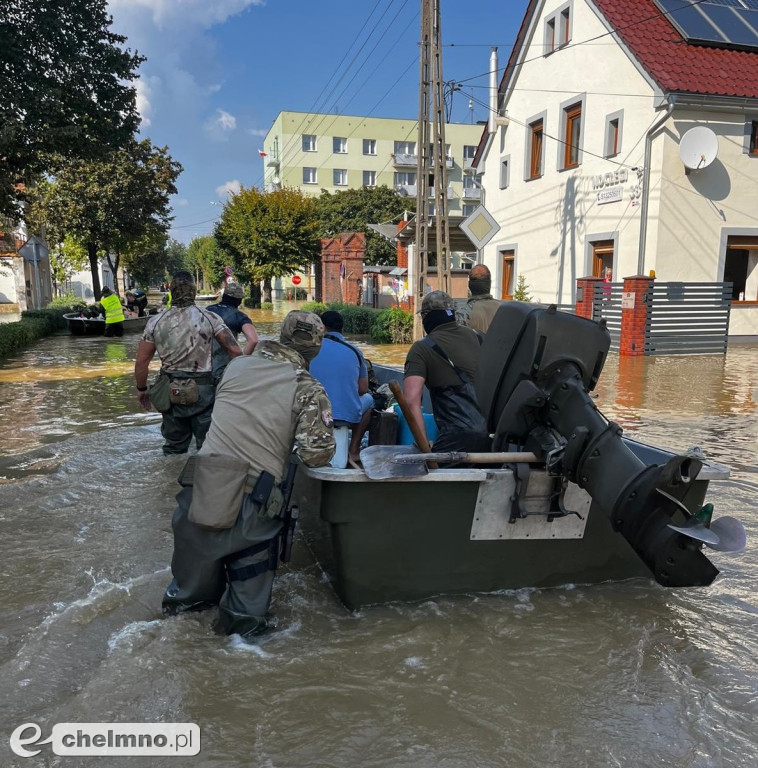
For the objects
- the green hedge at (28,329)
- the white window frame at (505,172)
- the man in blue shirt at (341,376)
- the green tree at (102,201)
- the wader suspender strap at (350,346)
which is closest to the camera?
the man in blue shirt at (341,376)

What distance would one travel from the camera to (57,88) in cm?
1294

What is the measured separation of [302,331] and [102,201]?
28071 millimetres

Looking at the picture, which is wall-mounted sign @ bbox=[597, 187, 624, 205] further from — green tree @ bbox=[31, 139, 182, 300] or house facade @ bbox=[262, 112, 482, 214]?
house facade @ bbox=[262, 112, 482, 214]

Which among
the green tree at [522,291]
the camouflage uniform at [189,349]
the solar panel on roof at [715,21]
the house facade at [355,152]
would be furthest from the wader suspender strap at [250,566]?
the house facade at [355,152]

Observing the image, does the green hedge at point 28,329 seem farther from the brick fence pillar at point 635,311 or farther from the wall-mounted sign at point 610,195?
the wall-mounted sign at point 610,195

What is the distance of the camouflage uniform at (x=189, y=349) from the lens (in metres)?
5.52

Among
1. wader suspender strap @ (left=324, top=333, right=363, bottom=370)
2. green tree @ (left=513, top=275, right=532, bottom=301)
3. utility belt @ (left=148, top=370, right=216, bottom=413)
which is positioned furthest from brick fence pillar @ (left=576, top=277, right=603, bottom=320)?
wader suspender strap @ (left=324, top=333, right=363, bottom=370)

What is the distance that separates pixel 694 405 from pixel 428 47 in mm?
8751

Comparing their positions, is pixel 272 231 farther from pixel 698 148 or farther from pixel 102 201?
pixel 698 148

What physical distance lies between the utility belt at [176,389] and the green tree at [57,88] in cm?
852

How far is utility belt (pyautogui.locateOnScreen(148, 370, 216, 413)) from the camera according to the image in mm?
5543

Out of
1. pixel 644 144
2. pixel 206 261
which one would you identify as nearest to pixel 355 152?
pixel 206 261

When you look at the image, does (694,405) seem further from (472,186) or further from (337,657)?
(472,186)

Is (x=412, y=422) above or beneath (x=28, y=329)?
above
